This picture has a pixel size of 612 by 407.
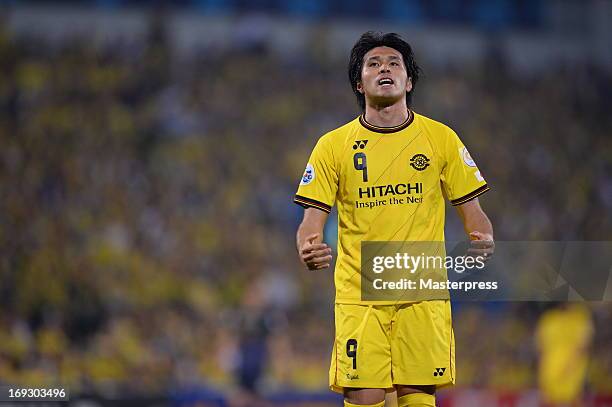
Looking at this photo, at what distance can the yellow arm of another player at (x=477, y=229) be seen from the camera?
4148mm

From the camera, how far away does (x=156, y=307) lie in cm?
1098

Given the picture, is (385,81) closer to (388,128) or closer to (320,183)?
(388,128)

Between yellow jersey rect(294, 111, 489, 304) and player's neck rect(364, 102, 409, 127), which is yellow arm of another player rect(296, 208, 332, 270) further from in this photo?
player's neck rect(364, 102, 409, 127)

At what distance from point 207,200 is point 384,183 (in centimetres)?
887

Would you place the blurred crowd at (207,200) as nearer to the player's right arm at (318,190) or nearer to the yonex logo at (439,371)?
the player's right arm at (318,190)

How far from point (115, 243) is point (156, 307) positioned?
3.85ft

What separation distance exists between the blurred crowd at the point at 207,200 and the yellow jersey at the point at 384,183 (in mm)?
4608

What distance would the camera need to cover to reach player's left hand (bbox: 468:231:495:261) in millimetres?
4145

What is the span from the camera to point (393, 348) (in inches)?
161

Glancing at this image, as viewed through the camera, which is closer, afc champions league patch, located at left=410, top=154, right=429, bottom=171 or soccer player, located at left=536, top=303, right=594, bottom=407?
afc champions league patch, located at left=410, top=154, right=429, bottom=171

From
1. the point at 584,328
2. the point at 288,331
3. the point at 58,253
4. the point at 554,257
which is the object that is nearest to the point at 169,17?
the point at 58,253

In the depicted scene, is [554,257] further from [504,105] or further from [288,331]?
[504,105]

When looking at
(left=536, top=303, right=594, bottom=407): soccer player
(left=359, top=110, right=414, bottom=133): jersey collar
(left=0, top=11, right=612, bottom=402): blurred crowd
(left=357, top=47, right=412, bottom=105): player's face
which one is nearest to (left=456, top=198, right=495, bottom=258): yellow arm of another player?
(left=359, top=110, right=414, bottom=133): jersey collar

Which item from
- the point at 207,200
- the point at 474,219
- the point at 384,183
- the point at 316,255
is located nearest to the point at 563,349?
the point at 207,200
